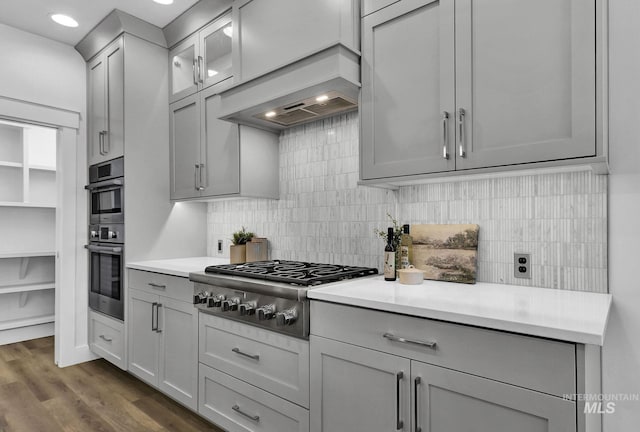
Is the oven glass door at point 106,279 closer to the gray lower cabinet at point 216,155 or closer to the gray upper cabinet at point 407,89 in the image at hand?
the gray lower cabinet at point 216,155

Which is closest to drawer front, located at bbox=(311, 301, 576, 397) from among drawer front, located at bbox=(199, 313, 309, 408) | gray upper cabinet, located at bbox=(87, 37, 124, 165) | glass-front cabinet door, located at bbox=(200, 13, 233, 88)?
drawer front, located at bbox=(199, 313, 309, 408)

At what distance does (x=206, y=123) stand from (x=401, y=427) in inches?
90.8

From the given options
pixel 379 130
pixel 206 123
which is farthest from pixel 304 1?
A: pixel 206 123

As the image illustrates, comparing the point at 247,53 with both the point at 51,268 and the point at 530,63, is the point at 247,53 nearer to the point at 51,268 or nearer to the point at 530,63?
the point at 530,63

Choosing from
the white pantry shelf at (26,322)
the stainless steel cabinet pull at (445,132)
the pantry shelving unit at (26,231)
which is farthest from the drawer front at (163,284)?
the white pantry shelf at (26,322)

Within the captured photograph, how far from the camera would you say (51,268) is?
4234 mm

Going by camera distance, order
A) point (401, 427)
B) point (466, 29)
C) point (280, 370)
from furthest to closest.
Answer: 1. point (280, 370)
2. point (466, 29)
3. point (401, 427)

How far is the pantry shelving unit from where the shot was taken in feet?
12.9

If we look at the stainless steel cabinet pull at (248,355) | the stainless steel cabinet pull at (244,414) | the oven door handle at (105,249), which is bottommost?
the stainless steel cabinet pull at (244,414)

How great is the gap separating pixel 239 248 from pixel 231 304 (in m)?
0.82

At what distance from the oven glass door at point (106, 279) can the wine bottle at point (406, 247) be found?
214 cm

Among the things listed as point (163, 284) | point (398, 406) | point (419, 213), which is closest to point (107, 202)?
point (163, 284)

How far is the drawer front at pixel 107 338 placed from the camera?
115 inches

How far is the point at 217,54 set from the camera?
9.55 feet
